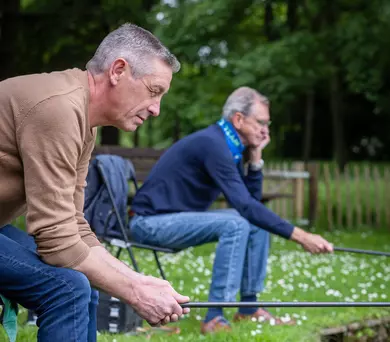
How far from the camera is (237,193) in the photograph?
5.44 meters

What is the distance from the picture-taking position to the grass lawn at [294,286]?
203 inches

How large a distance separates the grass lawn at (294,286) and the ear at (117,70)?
6.04 ft

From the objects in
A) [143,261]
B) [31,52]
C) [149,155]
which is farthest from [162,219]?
[31,52]

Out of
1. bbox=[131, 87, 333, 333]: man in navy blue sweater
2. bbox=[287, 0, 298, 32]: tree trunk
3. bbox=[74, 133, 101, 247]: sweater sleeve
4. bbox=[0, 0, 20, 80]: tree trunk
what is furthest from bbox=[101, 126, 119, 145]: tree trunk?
bbox=[74, 133, 101, 247]: sweater sleeve

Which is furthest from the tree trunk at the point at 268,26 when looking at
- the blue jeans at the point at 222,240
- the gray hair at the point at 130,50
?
the gray hair at the point at 130,50

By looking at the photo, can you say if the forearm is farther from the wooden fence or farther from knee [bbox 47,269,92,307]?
the wooden fence

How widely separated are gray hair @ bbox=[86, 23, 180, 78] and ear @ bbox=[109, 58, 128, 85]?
0.05 ft

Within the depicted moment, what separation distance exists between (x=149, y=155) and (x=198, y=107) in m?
4.11

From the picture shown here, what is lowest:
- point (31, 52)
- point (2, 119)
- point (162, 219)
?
point (162, 219)

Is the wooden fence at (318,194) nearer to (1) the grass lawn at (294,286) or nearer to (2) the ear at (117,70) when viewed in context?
(1) the grass lawn at (294,286)

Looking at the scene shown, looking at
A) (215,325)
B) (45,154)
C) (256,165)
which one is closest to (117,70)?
(45,154)

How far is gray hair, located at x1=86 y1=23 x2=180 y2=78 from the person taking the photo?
3164 mm

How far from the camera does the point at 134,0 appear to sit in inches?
597

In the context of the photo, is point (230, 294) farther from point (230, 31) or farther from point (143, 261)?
point (230, 31)
